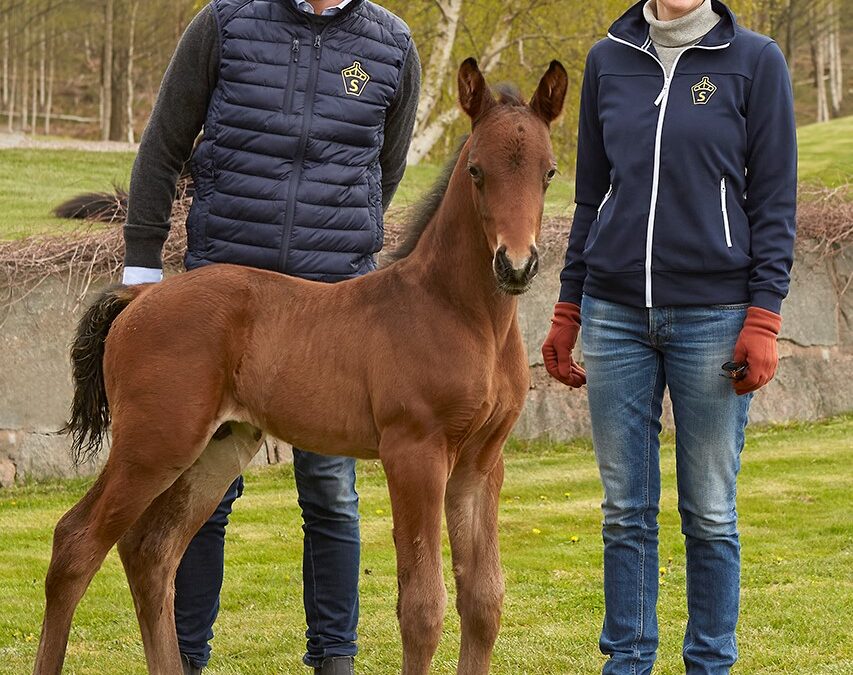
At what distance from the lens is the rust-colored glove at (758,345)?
3250 mm

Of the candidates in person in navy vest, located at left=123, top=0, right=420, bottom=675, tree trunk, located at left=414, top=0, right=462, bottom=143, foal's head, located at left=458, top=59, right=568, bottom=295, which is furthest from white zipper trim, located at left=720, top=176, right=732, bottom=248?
tree trunk, located at left=414, top=0, right=462, bottom=143

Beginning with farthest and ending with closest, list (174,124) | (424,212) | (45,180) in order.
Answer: (45,180) < (174,124) < (424,212)

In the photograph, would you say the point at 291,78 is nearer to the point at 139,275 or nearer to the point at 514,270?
the point at 139,275

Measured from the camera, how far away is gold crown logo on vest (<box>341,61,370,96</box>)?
392 cm

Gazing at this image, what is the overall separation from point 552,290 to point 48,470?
12.6ft

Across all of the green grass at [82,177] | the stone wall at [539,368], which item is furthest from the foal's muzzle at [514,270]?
the green grass at [82,177]

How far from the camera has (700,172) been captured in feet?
11.0

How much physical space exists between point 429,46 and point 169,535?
16424 millimetres

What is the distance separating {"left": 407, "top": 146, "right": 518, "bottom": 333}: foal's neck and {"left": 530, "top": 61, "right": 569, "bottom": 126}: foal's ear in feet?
0.83

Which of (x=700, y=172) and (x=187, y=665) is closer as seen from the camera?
(x=700, y=172)

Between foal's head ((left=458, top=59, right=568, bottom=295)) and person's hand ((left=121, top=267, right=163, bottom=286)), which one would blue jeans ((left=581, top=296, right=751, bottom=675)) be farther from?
person's hand ((left=121, top=267, right=163, bottom=286))

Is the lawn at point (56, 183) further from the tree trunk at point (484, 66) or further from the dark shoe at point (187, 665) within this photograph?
the dark shoe at point (187, 665)

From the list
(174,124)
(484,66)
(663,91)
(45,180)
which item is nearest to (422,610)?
(663,91)

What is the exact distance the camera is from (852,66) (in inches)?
1614
